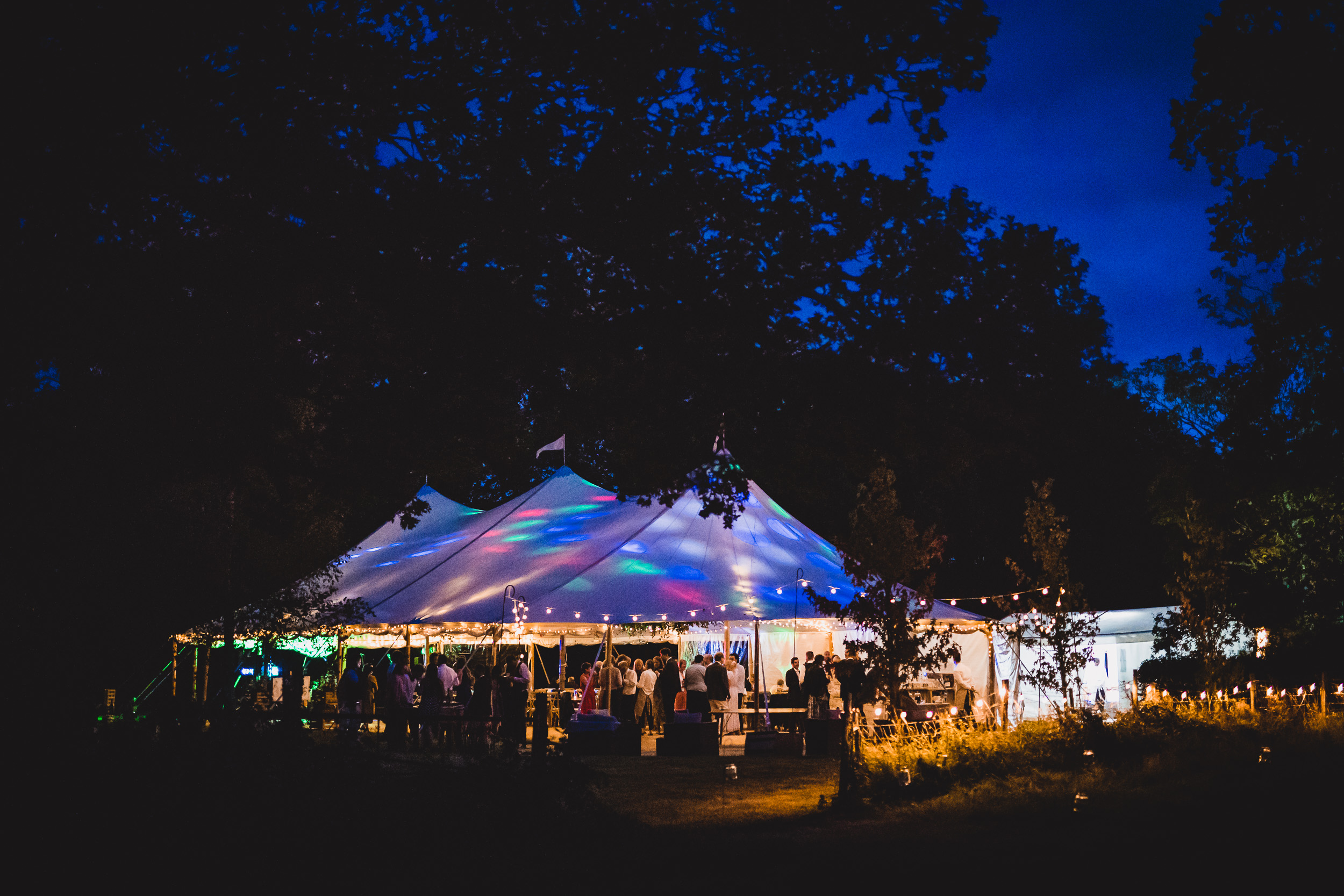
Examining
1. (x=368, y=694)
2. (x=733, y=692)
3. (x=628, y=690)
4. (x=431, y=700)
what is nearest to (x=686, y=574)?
(x=628, y=690)

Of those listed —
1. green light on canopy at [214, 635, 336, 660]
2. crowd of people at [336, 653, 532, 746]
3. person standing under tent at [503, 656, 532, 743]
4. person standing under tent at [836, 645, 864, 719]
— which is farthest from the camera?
green light on canopy at [214, 635, 336, 660]

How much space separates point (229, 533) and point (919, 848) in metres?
10.4

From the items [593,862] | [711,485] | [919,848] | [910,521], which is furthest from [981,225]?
[593,862]

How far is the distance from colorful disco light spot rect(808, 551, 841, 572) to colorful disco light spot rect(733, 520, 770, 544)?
71 centimetres

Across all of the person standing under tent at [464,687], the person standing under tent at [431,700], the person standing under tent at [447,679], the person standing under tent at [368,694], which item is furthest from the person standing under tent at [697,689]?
the person standing under tent at [368,694]

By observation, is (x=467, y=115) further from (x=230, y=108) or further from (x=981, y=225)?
(x=981, y=225)

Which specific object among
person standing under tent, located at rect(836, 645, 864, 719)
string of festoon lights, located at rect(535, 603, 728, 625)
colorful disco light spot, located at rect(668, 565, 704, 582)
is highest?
colorful disco light spot, located at rect(668, 565, 704, 582)

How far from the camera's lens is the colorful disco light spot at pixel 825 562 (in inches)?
672

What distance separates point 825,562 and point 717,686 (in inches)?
97.6

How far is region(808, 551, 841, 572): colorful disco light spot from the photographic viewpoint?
56.0ft

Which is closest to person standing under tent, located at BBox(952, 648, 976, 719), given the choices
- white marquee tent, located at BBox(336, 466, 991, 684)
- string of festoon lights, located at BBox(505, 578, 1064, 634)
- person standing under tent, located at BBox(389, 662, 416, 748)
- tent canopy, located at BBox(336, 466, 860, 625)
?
white marquee tent, located at BBox(336, 466, 991, 684)

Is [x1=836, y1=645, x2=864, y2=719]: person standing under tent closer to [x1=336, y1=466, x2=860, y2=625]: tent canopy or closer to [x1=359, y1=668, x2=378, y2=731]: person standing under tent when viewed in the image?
[x1=336, y1=466, x2=860, y2=625]: tent canopy

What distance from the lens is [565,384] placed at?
9039mm

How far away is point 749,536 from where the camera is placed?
17.6 meters
